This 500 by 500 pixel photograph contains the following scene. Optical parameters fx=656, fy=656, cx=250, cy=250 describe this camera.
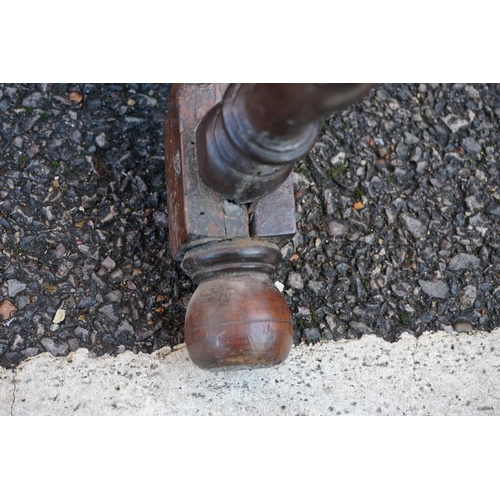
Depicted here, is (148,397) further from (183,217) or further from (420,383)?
(420,383)

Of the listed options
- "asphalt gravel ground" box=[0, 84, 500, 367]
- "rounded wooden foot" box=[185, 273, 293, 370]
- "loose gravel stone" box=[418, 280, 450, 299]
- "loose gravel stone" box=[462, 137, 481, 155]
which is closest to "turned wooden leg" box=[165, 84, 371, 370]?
"rounded wooden foot" box=[185, 273, 293, 370]

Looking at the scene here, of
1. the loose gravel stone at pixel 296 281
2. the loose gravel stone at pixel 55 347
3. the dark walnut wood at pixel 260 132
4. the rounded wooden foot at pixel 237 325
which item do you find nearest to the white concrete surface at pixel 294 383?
the loose gravel stone at pixel 55 347

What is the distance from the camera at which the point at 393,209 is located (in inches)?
70.5

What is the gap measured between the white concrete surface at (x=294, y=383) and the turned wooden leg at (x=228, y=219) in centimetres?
27

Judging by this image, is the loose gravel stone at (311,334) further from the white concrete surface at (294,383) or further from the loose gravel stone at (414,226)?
the loose gravel stone at (414,226)

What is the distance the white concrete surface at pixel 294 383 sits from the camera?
1.61 m

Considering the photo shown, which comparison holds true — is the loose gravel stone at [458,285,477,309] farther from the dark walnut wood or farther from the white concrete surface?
the dark walnut wood

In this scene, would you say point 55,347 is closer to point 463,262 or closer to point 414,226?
point 414,226

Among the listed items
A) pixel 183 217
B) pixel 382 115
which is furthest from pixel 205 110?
pixel 382 115

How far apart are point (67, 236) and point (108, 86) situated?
425 mm

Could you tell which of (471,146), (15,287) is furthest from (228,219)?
(471,146)

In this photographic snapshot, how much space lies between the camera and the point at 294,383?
1663 mm

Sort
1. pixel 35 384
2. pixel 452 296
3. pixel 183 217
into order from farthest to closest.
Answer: pixel 452 296
pixel 35 384
pixel 183 217

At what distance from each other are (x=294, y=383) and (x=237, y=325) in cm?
40
